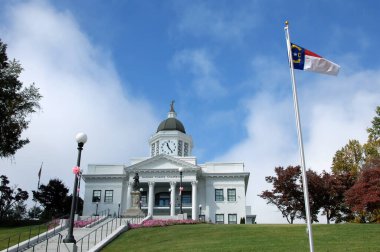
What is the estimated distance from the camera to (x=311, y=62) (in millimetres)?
17078

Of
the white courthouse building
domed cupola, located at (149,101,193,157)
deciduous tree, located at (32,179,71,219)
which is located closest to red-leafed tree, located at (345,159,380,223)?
the white courthouse building

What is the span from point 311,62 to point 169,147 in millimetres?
50099

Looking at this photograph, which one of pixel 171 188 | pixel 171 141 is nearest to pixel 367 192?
pixel 171 188

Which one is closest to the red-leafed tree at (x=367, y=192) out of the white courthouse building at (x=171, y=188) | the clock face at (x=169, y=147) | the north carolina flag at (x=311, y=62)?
the white courthouse building at (x=171, y=188)

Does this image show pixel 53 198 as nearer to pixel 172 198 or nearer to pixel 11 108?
pixel 172 198

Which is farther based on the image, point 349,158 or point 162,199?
point 162,199

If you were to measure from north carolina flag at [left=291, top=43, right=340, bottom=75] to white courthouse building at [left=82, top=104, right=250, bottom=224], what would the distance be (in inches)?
1617

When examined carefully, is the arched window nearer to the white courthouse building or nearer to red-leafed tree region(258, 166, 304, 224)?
the white courthouse building

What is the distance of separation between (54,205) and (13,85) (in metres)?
33.1

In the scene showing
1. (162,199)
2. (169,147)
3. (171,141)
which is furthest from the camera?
(171,141)

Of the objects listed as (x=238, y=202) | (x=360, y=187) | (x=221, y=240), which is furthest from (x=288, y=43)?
(x=238, y=202)

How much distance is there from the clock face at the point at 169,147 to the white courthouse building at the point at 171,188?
4.92 m

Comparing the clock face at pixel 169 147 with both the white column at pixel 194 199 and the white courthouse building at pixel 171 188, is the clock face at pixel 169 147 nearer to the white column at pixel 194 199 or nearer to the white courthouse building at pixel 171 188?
the white courthouse building at pixel 171 188

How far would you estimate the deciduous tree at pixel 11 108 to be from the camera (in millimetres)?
36938
